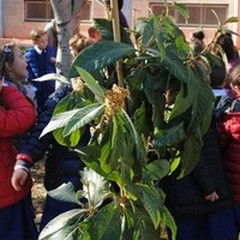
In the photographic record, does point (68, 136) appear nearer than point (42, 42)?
Yes

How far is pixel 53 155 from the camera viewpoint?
3334 mm

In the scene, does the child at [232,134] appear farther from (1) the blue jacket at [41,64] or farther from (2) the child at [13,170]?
(1) the blue jacket at [41,64]

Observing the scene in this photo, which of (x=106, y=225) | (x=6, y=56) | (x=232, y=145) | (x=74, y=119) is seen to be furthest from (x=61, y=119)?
(x=6, y=56)

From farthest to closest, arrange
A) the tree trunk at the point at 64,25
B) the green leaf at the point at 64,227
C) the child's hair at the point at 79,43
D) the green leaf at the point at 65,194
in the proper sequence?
the tree trunk at the point at 64,25, the child's hair at the point at 79,43, the green leaf at the point at 65,194, the green leaf at the point at 64,227

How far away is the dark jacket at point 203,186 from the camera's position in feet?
10.6

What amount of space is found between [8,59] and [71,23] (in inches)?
57.2

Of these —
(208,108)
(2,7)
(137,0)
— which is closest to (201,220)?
(208,108)

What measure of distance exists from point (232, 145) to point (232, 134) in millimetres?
58

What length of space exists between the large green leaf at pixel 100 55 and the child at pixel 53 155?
1389 mm

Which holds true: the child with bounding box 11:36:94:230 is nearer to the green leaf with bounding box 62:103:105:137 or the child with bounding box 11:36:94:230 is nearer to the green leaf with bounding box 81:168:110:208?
the green leaf with bounding box 81:168:110:208

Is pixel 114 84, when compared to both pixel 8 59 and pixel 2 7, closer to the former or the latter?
pixel 8 59

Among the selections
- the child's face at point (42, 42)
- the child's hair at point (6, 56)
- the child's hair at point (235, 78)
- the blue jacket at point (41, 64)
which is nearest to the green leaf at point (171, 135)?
the child's hair at point (235, 78)

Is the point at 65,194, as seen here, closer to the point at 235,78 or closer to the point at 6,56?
the point at 235,78

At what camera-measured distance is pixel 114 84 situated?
180cm
